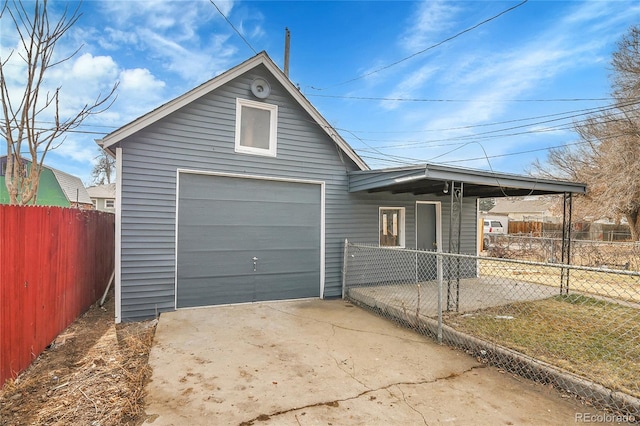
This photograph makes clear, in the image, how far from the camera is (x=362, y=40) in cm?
1005

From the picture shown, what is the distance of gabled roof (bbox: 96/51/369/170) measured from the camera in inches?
199

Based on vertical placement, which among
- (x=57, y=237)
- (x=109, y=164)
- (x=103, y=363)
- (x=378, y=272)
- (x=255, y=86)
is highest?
(x=109, y=164)

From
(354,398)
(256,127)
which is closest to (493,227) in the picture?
(256,127)

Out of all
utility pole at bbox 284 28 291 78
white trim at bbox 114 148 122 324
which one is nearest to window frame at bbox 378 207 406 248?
utility pole at bbox 284 28 291 78

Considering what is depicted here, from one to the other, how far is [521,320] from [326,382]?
3.58 meters

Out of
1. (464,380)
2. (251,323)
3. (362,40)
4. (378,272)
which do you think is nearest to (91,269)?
(251,323)

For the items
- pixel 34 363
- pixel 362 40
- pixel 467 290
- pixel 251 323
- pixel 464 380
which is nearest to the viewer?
pixel 464 380

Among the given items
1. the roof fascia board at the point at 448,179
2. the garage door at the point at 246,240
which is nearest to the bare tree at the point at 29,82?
the garage door at the point at 246,240

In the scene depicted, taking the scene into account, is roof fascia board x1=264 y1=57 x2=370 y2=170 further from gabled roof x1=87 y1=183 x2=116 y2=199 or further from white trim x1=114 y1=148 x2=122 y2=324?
gabled roof x1=87 y1=183 x2=116 y2=199

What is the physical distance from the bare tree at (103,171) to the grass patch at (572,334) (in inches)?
1362

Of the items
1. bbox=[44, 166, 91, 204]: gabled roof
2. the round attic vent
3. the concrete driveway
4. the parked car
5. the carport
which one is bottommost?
the concrete driveway

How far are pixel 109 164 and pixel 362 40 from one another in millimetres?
30528

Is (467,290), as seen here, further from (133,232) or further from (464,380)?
(133,232)

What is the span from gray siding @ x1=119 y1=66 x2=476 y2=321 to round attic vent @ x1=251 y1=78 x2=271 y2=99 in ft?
0.33
